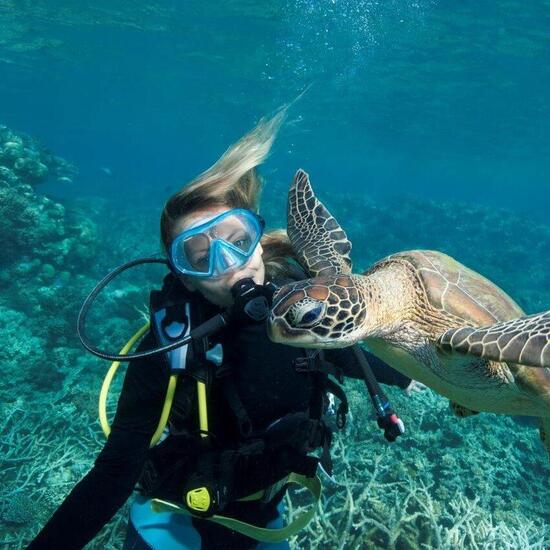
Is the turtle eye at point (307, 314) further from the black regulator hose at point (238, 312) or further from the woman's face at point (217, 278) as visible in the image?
the woman's face at point (217, 278)

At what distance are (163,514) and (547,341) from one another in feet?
6.55

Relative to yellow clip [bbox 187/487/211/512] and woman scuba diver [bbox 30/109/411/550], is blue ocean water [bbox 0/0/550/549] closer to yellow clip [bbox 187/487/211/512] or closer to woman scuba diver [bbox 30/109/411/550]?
woman scuba diver [bbox 30/109/411/550]

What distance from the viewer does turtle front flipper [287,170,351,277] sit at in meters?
2.42

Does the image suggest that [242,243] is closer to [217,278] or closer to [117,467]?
[217,278]

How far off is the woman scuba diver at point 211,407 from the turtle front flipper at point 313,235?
12.9 inches

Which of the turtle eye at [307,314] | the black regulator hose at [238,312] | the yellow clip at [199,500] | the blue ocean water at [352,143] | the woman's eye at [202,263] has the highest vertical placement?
the turtle eye at [307,314]

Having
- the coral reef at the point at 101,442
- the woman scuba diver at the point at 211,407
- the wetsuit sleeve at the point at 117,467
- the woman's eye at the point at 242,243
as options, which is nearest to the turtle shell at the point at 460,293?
the woman scuba diver at the point at 211,407

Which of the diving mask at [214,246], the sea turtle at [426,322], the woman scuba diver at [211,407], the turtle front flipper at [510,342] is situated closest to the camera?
the turtle front flipper at [510,342]

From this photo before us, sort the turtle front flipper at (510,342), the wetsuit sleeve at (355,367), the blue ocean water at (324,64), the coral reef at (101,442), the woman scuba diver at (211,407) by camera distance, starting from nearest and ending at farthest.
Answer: the turtle front flipper at (510,342) → the woman scuba diver at (211,407) → the wetsuit sleeve at (355,367) → the coral reef at (101,442) → the blue ocean water at (324,64)

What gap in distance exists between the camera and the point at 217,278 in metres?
2.07

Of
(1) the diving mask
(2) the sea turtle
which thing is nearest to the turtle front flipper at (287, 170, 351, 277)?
(2) the sea turtle

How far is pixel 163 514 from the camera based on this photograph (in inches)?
86.0

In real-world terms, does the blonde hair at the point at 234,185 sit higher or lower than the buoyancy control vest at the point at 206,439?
higher

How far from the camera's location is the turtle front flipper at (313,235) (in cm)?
242
